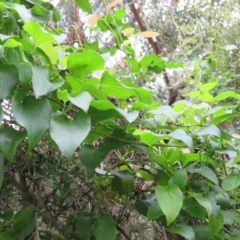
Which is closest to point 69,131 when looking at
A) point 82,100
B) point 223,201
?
point 82,100

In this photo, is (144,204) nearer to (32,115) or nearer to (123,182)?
(123,182)

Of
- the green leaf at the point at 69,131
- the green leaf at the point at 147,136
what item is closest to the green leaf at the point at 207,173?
the green leaf at the point at 147,136

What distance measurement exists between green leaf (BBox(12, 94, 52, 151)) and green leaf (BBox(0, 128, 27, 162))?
39mm

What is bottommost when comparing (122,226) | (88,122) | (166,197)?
(122,226)

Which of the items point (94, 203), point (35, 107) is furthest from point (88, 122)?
point (94, 203)

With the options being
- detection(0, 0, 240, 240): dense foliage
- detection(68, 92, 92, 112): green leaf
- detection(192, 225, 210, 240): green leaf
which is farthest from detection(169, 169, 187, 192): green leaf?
detection(68, 92, 92, 112): green leaf

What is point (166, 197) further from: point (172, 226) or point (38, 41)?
point (38, 41)

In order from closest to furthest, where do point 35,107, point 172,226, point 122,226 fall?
point 35,107 < point 172,226 < point 122,226

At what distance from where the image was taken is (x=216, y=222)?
55 cm

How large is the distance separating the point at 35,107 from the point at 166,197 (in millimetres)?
223

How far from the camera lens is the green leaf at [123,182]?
0.58 metres

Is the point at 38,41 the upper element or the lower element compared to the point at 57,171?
upper

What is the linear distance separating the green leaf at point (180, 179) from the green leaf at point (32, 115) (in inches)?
9.4

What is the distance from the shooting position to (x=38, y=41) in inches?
16.0
